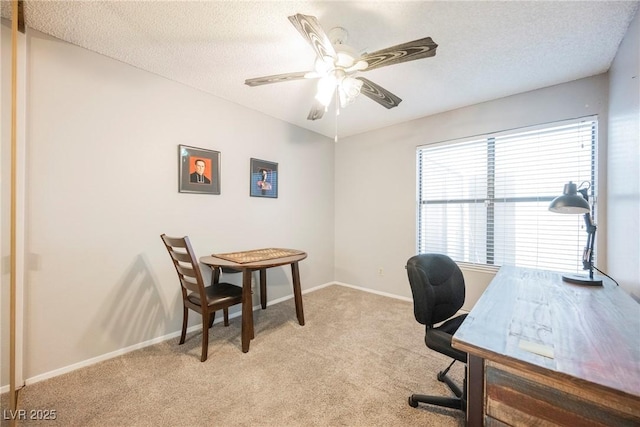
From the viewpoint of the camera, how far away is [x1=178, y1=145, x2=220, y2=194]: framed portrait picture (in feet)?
7.97

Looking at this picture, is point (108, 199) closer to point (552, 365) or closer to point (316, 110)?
point (316, 110)

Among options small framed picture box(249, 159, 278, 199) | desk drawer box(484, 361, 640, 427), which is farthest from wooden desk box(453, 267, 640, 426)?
small framed picture box(249, 159, 278, 199)

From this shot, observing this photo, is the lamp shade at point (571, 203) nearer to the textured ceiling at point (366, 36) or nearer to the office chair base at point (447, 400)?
the textured ceiling at point (366, 36)

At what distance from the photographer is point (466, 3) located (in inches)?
57.8

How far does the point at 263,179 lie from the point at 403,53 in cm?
218

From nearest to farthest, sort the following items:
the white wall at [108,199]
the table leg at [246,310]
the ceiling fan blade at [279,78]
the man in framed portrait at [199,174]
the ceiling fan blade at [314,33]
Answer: the ceiling fan blade at [314,33], the ceiling fan blade at [279,78], the white wall at [108,199], the table leg at [246,310], the man in framed portrait at [199,174]

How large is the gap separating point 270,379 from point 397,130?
10.9ft

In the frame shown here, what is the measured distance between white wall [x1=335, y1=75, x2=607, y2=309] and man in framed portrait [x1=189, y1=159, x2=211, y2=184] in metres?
2.24

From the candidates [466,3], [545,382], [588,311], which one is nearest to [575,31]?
[466,3]

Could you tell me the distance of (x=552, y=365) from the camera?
73cm

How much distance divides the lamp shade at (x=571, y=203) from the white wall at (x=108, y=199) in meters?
2.85

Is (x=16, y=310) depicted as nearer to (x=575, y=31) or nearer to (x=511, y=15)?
(x=511, y=15)

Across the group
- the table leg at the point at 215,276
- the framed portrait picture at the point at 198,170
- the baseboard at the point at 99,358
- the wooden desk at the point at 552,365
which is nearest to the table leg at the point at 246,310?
the table leg at the point at 215,276

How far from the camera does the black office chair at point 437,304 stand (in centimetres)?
143
